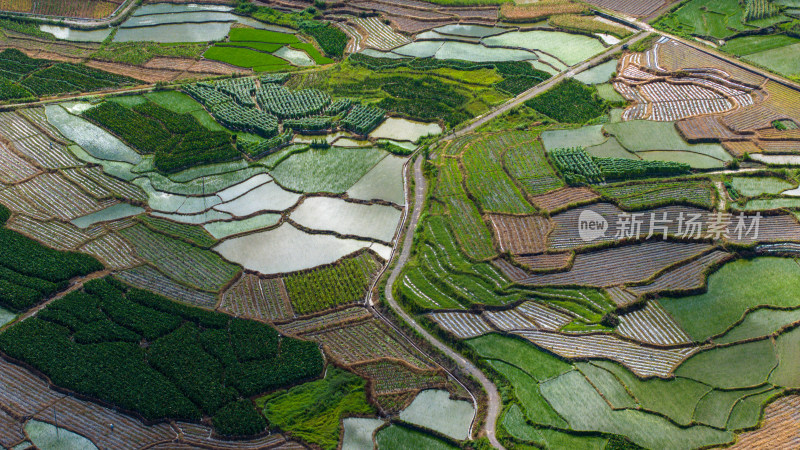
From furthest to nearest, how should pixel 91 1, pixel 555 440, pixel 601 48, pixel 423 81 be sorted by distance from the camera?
pixel 91 1, pixel 601 48, pixel 423 81, pixel 555 440

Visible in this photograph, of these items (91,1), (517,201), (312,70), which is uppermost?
(91,1)

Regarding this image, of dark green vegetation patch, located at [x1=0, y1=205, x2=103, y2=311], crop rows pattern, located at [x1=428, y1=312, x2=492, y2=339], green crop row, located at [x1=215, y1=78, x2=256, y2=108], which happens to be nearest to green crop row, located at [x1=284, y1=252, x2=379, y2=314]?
crop rows pattern, located at [x1=428, y1=312, x2=492, y2=339]

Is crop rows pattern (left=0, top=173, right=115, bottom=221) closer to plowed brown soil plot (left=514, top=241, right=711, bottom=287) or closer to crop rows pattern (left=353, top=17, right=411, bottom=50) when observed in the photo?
plowed brown soil plot (left=514, top=241, right=711, bottom=287)

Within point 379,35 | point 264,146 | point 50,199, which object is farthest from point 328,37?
point 50,199

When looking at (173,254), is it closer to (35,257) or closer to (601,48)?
(35,257)

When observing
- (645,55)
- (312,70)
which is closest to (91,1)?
(312,70)

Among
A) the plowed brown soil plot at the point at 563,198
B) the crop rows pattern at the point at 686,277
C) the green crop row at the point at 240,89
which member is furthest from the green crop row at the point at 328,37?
the crop rows pattern at the point at 686,277

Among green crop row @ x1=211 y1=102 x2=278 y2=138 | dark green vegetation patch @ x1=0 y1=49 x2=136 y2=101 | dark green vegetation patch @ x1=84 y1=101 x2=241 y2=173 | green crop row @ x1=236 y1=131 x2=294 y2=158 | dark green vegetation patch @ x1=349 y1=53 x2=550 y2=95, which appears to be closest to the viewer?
dark green vegetation patch @ x1=84 y1=101 x2=241 y2=173
